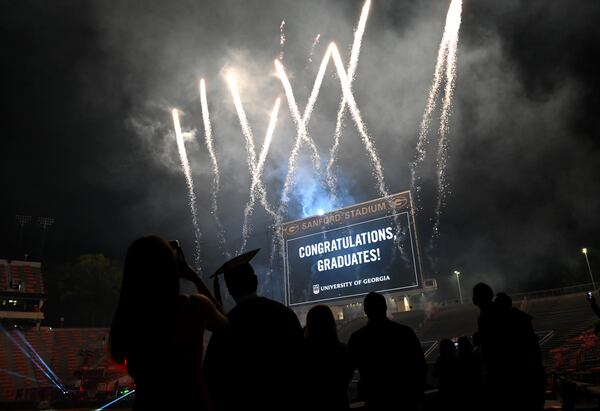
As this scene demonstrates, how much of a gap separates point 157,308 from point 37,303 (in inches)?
2364

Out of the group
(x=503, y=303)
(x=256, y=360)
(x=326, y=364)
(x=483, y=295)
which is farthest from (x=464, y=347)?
(x=256, y=360)

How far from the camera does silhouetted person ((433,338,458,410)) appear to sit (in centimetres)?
623

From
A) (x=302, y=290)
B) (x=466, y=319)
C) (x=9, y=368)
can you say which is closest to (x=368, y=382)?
(x=302, y=290)

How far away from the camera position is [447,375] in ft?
20.7

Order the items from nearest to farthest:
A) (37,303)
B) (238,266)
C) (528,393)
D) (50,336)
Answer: (238,266), (528,393), (50,336), (37,303)

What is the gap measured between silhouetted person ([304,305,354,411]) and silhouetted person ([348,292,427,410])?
17 cm

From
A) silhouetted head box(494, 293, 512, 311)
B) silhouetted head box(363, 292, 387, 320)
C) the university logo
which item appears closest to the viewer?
silhouetted head box(363, 292, 387, 320)

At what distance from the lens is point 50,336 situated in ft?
146

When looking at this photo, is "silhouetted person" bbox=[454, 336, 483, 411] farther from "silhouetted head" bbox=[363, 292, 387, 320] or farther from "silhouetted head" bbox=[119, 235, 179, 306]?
"silhouetted head" bbox=[119, 235, 179, 306]

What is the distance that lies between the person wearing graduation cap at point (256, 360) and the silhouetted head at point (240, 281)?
0.05 meters

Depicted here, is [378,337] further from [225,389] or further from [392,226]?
[392,226]

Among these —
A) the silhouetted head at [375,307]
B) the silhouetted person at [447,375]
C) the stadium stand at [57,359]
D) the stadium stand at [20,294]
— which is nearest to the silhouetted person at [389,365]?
the silhouetted head at [375,307]

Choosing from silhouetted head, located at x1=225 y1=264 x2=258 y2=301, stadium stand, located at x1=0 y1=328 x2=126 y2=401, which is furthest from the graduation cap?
stadium stand, located at x1=0 y1=328 x2=126 y2=401

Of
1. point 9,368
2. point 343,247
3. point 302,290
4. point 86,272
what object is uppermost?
point 86,272
